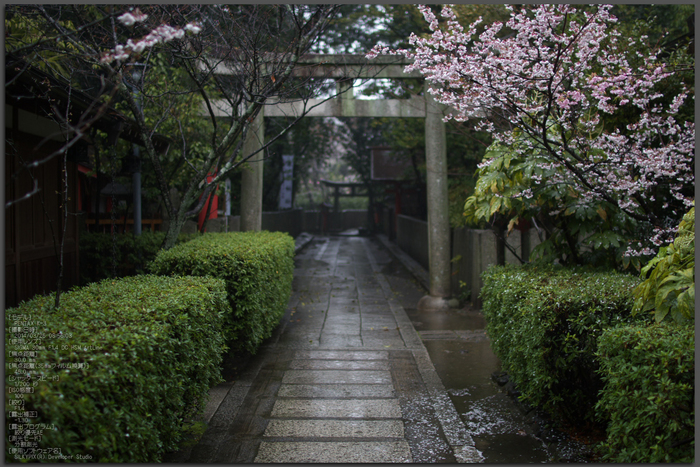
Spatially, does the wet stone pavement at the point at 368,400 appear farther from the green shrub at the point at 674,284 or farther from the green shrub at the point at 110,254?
the green shrub at the point at 110,254

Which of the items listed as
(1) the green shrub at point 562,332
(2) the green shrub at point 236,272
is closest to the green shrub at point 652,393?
(1) the green shrub at point 562,332

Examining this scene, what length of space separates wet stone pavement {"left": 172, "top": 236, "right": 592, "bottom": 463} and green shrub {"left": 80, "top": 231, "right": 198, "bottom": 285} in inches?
93.5

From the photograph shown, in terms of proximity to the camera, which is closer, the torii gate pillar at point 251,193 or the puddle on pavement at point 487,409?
the puddle on pavement at point 487,409

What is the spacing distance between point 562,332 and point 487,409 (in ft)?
4.37

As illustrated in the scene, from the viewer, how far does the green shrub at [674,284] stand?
2.72 m

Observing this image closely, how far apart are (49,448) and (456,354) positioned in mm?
5294

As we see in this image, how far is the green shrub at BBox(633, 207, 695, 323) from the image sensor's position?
2717 mm

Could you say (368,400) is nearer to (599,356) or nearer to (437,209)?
(599,356)

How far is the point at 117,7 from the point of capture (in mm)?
5609

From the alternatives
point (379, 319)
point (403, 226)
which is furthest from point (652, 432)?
point (403, 226)

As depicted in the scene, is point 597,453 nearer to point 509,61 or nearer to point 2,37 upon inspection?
point 509,61

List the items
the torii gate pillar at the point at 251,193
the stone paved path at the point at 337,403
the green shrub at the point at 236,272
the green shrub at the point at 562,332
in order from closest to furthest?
the green shrub at the point at 562,332 → the stone paved path at the point at 337,403 → the green shrub at the point at 236,272 → the torii gate pillar at the point at 251,193

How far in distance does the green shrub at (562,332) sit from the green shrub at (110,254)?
546cm

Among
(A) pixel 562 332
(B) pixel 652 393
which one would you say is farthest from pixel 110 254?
(B) pixel 652 393
